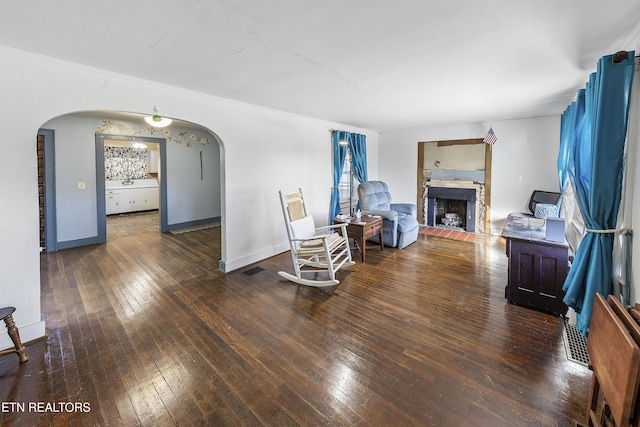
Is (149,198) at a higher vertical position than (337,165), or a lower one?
lower

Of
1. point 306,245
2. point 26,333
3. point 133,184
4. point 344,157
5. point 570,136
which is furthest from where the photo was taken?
point 133,184

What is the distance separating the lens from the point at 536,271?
2.62 m

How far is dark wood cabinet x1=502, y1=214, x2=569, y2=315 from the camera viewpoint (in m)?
2.51

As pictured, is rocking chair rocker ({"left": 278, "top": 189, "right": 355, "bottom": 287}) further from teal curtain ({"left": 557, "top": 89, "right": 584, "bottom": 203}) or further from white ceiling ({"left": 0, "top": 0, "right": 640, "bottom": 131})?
teal curtain ({"left": 557, "top": 89, "right": 584, "bottom": 203})

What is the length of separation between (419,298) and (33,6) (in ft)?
12.1

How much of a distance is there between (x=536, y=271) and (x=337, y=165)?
12.4 feet

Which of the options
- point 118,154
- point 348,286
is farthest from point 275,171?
point 118,154

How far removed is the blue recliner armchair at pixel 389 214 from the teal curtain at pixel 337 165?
2.19 feet

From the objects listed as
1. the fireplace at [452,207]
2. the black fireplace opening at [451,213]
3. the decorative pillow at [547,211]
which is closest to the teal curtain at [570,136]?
the decorative pillow at [547,211]

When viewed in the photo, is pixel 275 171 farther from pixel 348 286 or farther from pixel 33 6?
pixel 33 6

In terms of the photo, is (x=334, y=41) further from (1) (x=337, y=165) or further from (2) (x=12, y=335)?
(1) (x=337, y=165)

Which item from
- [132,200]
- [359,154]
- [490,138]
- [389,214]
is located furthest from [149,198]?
[490,138]

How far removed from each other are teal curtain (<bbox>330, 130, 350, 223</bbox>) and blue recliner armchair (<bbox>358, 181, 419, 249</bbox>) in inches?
26.3

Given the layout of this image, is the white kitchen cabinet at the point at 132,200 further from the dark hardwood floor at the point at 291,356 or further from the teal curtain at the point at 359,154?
the teal curtain at the point at 359,154
